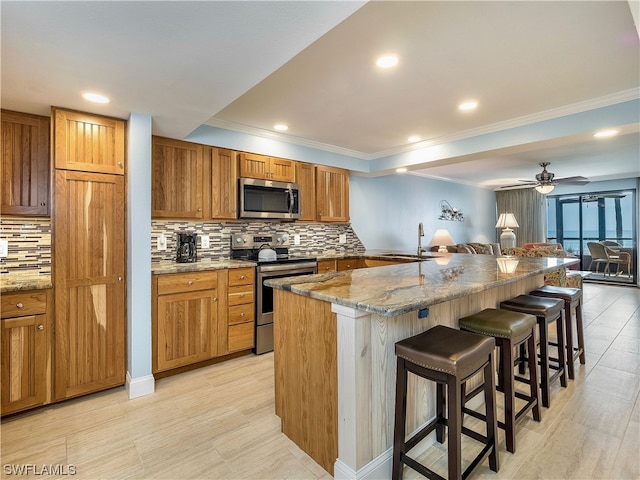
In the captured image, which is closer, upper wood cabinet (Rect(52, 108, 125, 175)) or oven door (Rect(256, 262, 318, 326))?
upper wood cabinet (Rect(52, 108, 125, 175))

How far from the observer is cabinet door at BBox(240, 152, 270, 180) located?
3.52 metres

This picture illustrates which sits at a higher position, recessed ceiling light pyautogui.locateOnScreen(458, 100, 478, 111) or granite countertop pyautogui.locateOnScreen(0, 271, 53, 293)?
recessed ceiling light pyautogui.locateOnScreen(458, 100, 478, 111)

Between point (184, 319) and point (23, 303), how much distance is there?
3.50 feet

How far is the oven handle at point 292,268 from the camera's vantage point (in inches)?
129

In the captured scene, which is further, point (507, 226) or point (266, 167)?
point (507, 226)

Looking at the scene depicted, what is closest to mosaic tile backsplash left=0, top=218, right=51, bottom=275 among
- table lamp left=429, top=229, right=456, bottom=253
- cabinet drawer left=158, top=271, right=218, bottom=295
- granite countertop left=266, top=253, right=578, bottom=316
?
cabinet drawer left=158, top=271, right=218, bottom=295

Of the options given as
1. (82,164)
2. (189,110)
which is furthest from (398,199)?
(82,164)

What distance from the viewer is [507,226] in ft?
23.0

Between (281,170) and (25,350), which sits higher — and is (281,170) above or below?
above

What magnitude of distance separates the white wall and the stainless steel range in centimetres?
170

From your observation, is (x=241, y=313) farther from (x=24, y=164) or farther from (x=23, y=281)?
(x=24, y=164)

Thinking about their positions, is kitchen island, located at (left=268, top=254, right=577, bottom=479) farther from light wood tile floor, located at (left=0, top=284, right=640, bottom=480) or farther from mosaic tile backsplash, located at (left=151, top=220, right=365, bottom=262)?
mosaic tile backsplash, located at (left=151, top=220, right=365, bottom=262)

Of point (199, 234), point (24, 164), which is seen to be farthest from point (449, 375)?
point (24, 164)

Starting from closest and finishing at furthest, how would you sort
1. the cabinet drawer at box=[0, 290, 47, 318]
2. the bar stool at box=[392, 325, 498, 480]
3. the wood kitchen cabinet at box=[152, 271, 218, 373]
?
the bar stool at box=[392, 325, 498, 480]
the cabinet drawer at box=[0, 290, 47, 318]
the wood kitchen cabinet at box=[152, 271, 218, 373]
